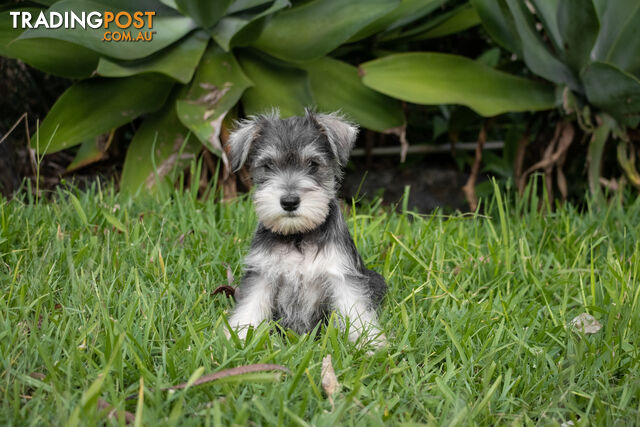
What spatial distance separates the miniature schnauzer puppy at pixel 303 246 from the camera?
2791 mm

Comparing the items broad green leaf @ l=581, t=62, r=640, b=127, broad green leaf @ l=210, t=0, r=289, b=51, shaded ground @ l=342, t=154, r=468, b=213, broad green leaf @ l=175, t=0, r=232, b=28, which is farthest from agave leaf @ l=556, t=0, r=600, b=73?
broad green leaf @ l=175, t=0, r=232, b=28

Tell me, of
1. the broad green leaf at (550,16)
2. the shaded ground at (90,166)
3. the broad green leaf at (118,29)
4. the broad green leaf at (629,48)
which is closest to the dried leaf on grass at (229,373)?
the broad green leaf at (118,29)

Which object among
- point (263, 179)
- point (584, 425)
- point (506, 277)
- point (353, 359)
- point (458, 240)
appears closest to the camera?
point (584, 425)

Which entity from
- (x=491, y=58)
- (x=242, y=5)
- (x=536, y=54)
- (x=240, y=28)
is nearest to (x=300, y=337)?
(x=240, y=28)

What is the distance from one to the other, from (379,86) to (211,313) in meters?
2.19

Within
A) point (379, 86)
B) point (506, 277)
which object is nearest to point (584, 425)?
point (506, 277)

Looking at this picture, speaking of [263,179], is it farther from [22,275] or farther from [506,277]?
[506,277]

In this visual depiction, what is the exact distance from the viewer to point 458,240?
3.83 m

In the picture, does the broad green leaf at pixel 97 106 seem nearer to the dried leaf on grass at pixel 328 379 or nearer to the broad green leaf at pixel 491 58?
the dried leaf on grass at pixel 328 379

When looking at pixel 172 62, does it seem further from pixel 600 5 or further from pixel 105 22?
pixel 600 5

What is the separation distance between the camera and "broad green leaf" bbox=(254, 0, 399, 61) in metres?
4.36

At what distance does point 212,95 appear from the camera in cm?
437

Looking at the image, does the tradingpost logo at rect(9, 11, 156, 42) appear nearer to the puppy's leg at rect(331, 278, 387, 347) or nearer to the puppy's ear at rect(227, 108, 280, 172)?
the puppy's ear at rect(227, 108, 280, 172)

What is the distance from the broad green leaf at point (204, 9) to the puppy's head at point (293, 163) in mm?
1469
